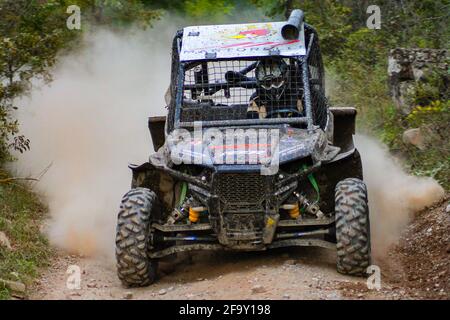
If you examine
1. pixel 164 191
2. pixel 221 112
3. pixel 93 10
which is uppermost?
pixel 93 10

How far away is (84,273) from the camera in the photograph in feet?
27.6

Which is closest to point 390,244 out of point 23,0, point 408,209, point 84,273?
point 408,209

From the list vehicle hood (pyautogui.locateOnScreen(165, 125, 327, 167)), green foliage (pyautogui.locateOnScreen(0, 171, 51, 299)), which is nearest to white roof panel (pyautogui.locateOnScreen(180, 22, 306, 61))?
vehicle hood (pyautogui.locateOnScreen(165, 125, 327, 167))

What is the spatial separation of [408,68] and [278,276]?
589 centimetres

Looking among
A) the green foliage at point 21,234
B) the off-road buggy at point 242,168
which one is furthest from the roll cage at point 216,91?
the green foliage at point 21,234

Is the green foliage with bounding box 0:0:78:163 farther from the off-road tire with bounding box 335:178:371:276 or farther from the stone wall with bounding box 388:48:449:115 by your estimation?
the stone wall with bounding box 388:48:449:115

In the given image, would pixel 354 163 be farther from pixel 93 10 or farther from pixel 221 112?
pixel 93 10

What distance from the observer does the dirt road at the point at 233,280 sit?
6.86 metres

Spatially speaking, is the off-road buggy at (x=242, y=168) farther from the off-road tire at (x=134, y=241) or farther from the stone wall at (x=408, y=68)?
the stone wall at (x=408, y=68)

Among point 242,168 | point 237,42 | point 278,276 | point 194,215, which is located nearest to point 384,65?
point 237,42

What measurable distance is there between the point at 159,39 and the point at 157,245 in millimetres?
9038

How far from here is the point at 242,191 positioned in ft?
24.0

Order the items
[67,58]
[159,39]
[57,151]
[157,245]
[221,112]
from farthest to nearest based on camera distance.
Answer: [159,39] < [67,58] < [57,151] < [221,112] < [157,245]

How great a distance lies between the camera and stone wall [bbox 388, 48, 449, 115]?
1178 cm
